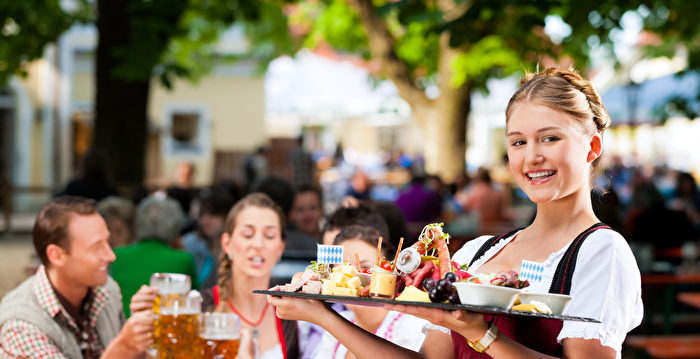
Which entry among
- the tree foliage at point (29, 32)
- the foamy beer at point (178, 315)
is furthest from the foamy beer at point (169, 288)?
the tree foliage at point (29, 32)

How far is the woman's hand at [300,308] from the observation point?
1940 millimetres

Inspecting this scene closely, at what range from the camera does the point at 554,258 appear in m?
1.86

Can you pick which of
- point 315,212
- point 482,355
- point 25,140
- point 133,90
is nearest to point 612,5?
point 315,212

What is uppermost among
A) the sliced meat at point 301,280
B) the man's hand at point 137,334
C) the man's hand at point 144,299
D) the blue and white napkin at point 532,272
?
the blue and white napkin at point 532,272

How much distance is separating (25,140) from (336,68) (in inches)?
339

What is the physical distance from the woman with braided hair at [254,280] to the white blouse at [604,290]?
1.74 m

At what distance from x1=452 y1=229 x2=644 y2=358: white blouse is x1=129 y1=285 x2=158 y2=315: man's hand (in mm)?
1458

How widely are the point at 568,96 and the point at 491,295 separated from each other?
0.50m

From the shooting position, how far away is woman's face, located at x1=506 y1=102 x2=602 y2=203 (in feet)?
6.03

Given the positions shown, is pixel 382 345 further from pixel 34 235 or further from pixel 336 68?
pixel 336 68

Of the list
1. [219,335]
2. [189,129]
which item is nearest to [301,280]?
[219,335]

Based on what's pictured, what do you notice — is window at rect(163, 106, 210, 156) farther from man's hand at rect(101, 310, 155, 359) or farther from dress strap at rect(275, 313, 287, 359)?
man's hand at rect(101, 310, 155, 359)

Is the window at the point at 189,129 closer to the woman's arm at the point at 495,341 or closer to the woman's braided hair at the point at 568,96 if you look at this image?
the woman's braided hair at the point at 568,96

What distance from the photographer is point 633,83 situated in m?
16.2
